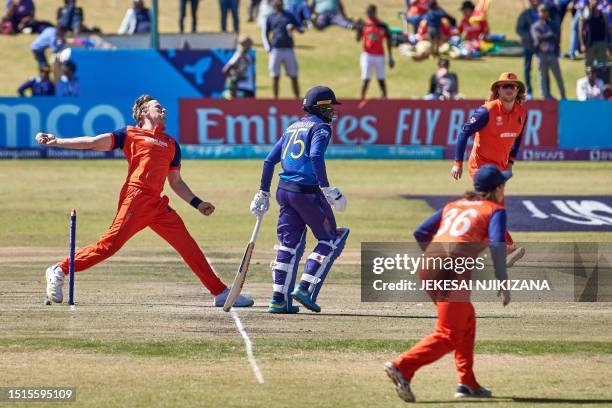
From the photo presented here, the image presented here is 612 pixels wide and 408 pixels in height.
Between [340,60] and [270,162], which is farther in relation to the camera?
[340,60]

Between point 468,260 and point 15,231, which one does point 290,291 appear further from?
point 15,231

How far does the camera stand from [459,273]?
9.48 m

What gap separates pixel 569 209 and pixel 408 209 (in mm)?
2832

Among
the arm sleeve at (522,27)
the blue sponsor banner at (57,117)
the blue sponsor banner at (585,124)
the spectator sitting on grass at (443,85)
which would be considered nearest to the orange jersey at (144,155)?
the blue sponsor banner at (57,117)

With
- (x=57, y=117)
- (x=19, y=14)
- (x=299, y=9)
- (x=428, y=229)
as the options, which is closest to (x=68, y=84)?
(x=57, y=117)

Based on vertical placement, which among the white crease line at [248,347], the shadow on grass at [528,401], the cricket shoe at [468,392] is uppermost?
the cricket shoe at [468,392]

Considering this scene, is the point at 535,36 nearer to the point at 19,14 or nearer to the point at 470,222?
the point at 19,14

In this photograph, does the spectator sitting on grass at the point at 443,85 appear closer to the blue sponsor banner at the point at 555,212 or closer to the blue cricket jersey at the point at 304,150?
the blue sponsor banner at the point at 555,212

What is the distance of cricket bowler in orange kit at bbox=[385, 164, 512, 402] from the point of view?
9.32 meters

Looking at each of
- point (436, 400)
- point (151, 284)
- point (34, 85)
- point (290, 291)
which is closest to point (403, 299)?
point (290, 291)

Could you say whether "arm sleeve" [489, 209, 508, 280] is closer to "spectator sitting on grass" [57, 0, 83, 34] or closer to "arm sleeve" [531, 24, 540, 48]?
"arm sleeve" [531, 24, 540, 48]

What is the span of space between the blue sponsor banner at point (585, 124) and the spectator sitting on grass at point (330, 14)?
14.4m

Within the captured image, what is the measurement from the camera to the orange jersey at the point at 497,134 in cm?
1530

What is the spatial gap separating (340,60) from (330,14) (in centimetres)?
313
